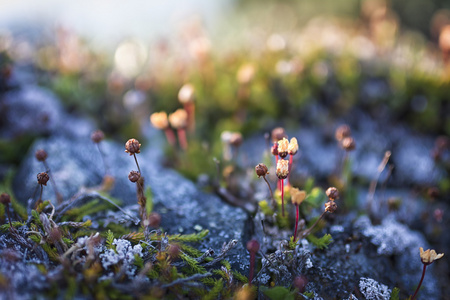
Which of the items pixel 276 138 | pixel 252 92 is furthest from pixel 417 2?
pixel 276 138

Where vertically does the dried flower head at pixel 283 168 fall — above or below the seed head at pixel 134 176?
above

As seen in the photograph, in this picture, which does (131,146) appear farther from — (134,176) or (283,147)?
(283,147)

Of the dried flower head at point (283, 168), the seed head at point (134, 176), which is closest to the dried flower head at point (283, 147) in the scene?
the dried flower head at point (283, 168)

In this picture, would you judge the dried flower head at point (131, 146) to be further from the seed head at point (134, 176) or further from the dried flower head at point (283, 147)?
the dried flower head at point (283, 147)

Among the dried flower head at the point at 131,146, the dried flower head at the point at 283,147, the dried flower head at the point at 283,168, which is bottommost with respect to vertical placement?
the dried flower head at the point at 131,146

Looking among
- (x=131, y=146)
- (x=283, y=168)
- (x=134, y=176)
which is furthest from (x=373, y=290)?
(x=131, y=146)

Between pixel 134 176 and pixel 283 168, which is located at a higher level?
pixel 283 168

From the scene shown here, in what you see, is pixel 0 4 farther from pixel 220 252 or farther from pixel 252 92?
pixel 220 252

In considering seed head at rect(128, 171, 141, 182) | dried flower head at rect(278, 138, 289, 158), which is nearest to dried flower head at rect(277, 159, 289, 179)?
dried flower head at rect(278, 138, 289, 158)
